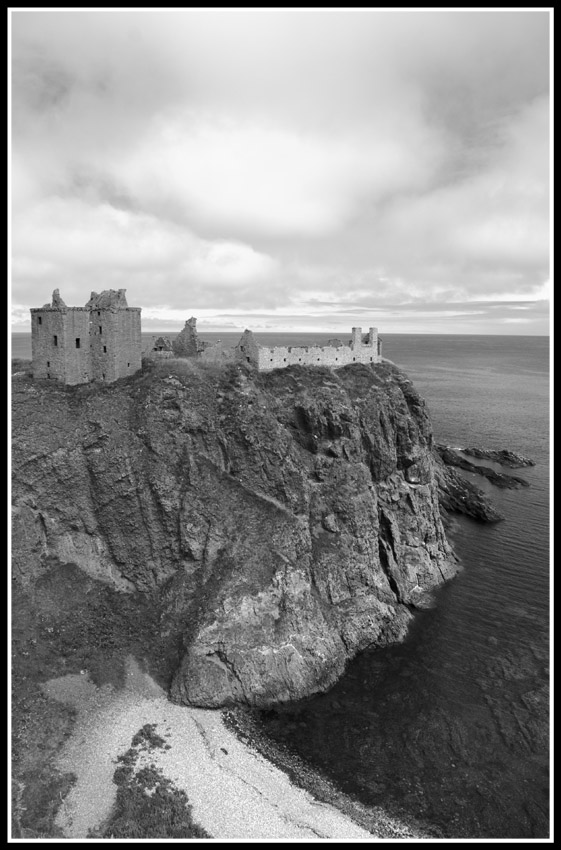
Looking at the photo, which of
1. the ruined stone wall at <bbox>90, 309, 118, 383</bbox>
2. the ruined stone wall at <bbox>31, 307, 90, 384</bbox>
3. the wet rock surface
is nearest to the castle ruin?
the ruined stone wall at <bbox>90, 309, 118, 383</bbox>

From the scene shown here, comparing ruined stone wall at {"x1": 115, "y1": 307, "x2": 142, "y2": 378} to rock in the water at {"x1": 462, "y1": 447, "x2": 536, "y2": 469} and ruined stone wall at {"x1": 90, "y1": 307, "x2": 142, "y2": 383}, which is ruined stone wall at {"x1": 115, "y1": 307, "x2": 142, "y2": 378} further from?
rock in the water at {"x1": 462, "y1": 447, "x2": 536, "y2": 469}

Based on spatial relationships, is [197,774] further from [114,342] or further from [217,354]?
[217,354]

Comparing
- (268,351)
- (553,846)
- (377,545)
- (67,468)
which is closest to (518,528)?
(377,545)

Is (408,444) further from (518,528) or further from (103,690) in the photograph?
(103,690)

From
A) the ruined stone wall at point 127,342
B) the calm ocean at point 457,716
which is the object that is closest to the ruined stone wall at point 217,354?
the ruined stone wall at point 127,342

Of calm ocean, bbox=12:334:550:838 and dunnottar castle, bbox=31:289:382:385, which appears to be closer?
calm ocean, bbox=12:334:550:838

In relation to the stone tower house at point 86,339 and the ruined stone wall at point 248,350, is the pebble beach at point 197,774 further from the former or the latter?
the ruined stone wall at point 248,350

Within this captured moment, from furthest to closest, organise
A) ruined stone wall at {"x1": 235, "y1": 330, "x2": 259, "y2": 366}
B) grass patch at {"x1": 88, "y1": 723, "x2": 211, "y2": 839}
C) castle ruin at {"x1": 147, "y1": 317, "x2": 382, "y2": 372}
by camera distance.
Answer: ruined stone wall at {"x1": 235, "y1": 330, "x2": 259, "y2": 366}, castle ruin at {"x1": 147, "y1": 317, "x2": 382, "y2": 372}, grass patch at {"x1": 88, "y1": 723, "x2": 211, "y2": 839}
